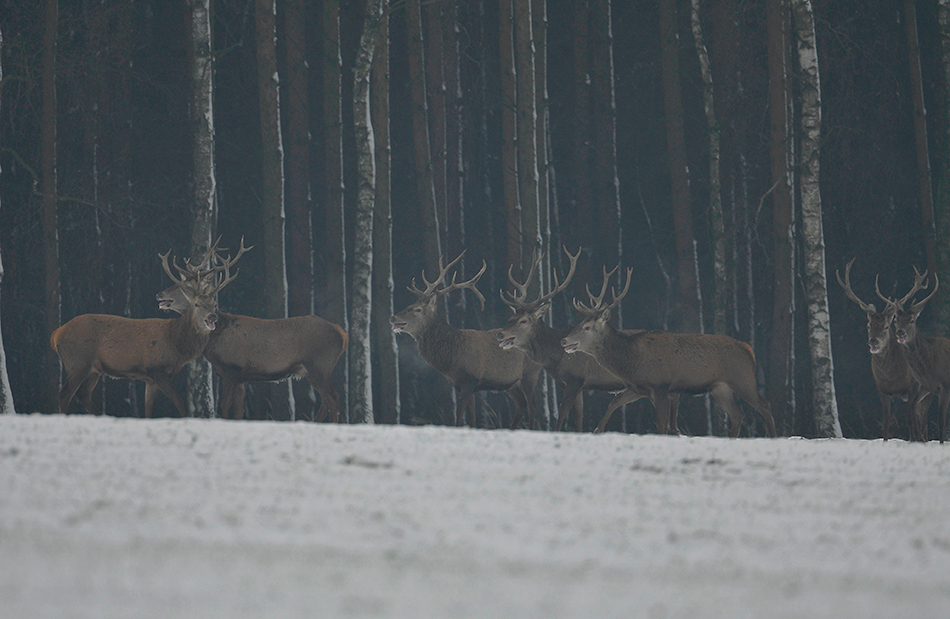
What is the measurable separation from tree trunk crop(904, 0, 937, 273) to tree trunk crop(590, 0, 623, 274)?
470cm

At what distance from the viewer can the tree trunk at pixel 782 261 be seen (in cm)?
1390

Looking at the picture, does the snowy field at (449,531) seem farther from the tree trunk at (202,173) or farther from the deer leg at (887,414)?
the tree trunk at (202,173)

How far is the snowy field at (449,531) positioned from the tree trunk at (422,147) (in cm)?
923

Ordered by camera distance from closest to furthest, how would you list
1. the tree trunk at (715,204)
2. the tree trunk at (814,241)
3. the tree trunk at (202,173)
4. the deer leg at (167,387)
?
the deer leg at (167,387) < the tree trunk at (814,241) < the tree trunk at (202,173) < the tree trunk at (715,204)

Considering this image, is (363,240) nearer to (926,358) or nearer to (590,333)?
(590,333)

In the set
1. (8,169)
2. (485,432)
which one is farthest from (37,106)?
(485,432)

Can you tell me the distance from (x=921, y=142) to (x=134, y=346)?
38.7 feet

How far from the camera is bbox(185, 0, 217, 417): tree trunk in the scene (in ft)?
44.5

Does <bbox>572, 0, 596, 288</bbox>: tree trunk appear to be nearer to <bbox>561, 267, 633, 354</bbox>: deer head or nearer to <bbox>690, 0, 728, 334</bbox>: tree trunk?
<bbox>690, 0, 728, 334</bbox>: tree trunk

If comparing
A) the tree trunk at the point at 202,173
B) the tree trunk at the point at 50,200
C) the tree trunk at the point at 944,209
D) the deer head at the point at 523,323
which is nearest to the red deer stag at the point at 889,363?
the tree trunk at the point at 944,209

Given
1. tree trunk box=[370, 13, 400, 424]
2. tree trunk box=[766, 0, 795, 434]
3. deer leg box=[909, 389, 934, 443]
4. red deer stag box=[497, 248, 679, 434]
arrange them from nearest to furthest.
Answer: deer leg box=[909, 389, 934, 443] < red deer stag box=[497, 248, 679, 434] < tree trunk box=[766, 0, 795, 434] < tree trunk box=[370, 13, 400, 424]

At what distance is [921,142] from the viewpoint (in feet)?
52.6

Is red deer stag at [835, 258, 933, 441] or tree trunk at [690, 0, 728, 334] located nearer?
red deer stag at [835, 258, 933, 441]

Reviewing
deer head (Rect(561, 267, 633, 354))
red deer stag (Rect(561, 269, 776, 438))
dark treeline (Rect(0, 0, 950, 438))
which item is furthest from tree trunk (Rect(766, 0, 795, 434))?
deer head (Rect(561, 267, 633, 354))
